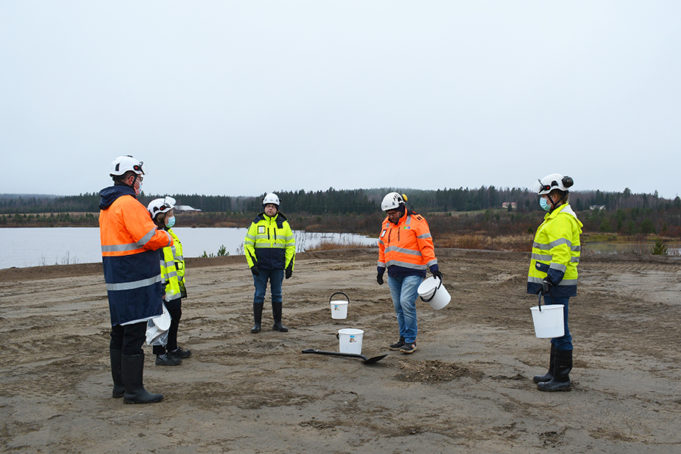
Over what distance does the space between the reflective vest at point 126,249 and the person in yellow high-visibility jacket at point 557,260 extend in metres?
3.74

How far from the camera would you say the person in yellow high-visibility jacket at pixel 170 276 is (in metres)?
6.32

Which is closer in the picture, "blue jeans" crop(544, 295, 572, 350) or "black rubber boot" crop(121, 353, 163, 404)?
"black rubber boot" crop(121, 353, 163, 404)

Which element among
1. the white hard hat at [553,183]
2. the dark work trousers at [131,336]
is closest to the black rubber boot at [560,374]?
the white hard hat at [553,183]

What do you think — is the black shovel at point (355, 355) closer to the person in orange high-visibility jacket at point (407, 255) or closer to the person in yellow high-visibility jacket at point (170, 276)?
the person in orange high-visibility jacket at point (407, 255)

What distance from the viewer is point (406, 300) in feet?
23.8

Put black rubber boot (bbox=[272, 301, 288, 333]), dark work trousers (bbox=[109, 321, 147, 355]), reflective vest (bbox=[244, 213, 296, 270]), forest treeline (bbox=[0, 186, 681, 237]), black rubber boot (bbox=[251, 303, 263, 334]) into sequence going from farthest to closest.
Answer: forest treeline (bbox=[0, 186, 681, 237]), black rubber boot (bbox=[272, 301, 288, 333]), black rubber boot (bbox=[251, 303, 263, 334]), reflective vest (bbox=[244, 213, 296, 270]), dark work trousers (bbox=[109, 321, 147, 355])

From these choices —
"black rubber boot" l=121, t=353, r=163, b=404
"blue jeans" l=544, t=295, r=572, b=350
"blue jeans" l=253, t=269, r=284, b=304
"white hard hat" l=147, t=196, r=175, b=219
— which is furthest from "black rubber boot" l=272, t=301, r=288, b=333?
"blue jeans" l=544, t=295, r=572, b=350

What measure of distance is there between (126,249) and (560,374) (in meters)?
4.50

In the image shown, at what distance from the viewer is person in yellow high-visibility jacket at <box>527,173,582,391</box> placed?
5.43 m

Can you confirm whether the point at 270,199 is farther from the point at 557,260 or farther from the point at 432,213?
the point at 432,213

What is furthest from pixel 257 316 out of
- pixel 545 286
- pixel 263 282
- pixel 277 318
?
pixel 545 286

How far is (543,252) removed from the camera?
5617 mm

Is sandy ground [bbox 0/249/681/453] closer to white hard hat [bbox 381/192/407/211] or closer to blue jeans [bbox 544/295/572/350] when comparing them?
blue jeans [bbox 544/295/572/350]

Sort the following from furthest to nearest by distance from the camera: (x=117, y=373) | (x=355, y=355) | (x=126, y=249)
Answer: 1. (x=355, y=355)
2. (x=117, y=373)
3. (x=126, y=249)
